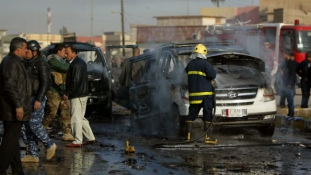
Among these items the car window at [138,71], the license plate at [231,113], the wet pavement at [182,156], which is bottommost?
the wet pavement at [182,156]

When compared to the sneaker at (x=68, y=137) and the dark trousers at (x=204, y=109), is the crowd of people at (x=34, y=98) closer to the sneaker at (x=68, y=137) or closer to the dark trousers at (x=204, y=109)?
the sneaker at (x=68, y=137)

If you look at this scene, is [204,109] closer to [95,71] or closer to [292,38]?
[95,71]

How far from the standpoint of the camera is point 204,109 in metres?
11.6

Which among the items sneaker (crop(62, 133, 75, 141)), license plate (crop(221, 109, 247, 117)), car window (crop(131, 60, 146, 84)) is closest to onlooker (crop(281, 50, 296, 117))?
car window (crop(131, 60, 146, 84))

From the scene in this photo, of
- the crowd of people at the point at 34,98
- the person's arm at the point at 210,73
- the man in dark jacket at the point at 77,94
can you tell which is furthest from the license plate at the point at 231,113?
the man in dark jacket at the point at 77,94

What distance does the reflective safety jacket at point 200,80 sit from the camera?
11.6 meters

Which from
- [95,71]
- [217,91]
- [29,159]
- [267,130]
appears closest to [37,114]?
[29,159]

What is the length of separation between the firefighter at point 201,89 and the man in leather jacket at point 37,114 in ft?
9.82

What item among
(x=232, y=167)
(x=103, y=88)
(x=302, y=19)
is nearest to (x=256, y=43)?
(x=103, y=88)

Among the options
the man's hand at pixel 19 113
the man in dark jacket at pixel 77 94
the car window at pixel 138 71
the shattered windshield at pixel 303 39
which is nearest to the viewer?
the man's hand at pixel 19 113

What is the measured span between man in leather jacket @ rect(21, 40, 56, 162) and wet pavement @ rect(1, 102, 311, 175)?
0.61ft

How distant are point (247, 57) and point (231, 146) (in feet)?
8.10

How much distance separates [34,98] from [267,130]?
5327 mm

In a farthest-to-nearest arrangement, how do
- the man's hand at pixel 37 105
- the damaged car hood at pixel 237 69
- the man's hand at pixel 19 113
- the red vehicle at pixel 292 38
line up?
the red vehicle at pixel 292 38
the damaged car hood at pixel 237 69
the man's hand at pixel 37 105
the man's hand at pixel 19 113
